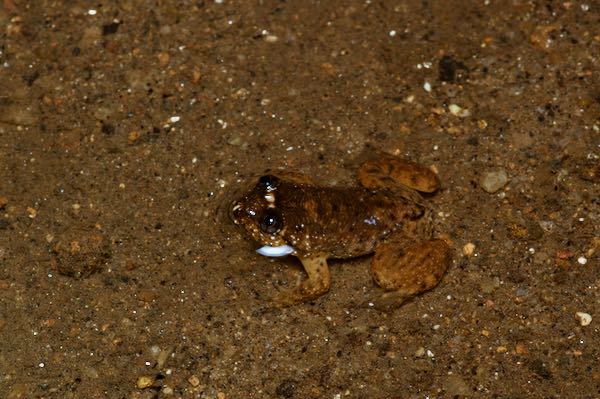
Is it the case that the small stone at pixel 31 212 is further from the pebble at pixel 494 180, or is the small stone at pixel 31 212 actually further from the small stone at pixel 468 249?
the pebble at pixel 494 180

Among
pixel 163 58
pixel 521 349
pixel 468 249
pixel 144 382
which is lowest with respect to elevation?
pixel 144 382

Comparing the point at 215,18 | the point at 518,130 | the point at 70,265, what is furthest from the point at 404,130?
the point at 70,265

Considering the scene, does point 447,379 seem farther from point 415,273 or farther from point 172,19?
point 172,19

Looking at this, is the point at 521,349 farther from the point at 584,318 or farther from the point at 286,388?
the point at 286,388

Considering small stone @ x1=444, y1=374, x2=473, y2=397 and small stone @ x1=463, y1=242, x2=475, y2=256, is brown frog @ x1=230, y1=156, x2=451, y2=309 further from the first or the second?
small stone @ x1=444, y1=374, x2=473, y2=397

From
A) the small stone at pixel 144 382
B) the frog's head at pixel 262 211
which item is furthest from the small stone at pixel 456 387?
the small stone at pixel 144 382

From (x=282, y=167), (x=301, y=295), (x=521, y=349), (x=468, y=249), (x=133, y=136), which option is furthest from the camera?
(x=133, y=136)

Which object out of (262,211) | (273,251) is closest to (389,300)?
(273,251)
